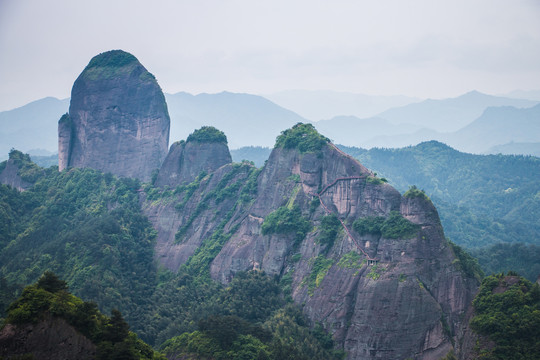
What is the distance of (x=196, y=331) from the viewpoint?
32.5m

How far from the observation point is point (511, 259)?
53.7 m

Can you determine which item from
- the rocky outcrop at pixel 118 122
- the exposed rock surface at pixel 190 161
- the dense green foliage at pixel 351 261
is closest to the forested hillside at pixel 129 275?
the exposed rock surface at pixel 190 161

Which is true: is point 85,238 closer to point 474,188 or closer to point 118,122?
point 118,122

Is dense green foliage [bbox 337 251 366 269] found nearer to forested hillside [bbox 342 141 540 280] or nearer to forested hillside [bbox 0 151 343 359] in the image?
forested hillside [bbox 0 151 343 359]

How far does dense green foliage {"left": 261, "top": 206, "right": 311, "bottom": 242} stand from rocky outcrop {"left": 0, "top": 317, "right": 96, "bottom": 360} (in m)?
19.6

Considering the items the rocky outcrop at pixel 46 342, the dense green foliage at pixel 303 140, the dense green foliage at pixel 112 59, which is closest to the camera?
the rocky outcrop at pixel 46 342

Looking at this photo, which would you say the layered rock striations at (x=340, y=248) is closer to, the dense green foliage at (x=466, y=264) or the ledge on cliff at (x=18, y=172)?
the dense green foliage at (x=466, y=264)

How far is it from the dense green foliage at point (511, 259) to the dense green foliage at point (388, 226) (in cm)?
1960

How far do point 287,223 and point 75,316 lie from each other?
19.8m

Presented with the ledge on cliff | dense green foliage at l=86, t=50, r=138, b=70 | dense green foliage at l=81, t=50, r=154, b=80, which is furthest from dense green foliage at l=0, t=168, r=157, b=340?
dense green foliage at l=86, t=50, r=138, b=70

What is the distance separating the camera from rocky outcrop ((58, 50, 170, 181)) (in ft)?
198

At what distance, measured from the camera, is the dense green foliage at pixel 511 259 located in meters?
50.4

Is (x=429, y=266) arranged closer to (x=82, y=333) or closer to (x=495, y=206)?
(x=82, y=333)

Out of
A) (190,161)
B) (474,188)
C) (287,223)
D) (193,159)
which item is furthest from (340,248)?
(474,188)
